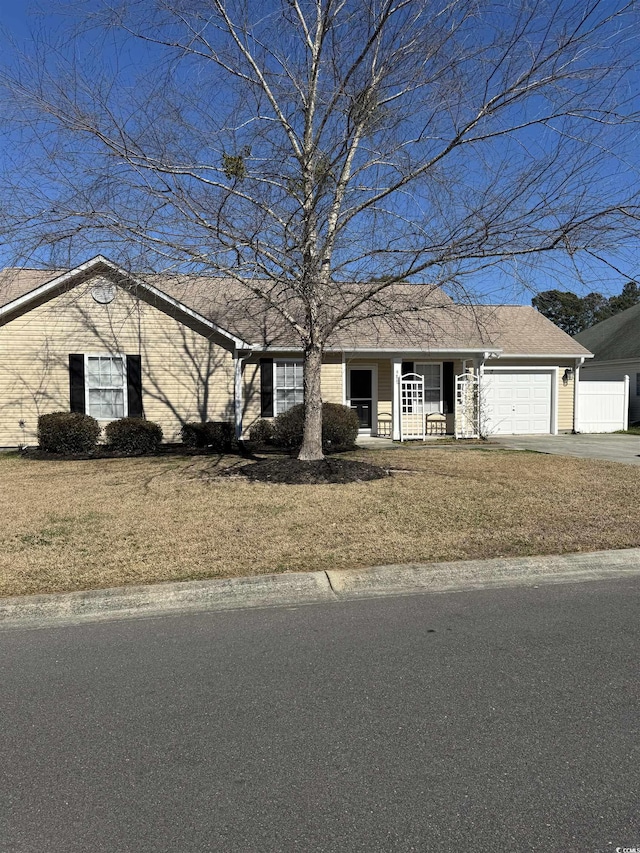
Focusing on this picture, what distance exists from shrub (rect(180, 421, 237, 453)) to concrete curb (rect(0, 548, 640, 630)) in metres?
10.4

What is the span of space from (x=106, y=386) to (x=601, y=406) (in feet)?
54.0

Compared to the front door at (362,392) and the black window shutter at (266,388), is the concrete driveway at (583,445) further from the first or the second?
the black window shutter at (266,388)

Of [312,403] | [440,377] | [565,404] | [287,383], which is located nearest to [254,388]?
[287,383]

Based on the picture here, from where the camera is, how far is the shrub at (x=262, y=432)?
16.1 meters

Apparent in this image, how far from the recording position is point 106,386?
53.0 feet

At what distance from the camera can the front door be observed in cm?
1842

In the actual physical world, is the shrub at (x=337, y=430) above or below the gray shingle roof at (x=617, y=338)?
below

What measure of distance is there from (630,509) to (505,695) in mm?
5457

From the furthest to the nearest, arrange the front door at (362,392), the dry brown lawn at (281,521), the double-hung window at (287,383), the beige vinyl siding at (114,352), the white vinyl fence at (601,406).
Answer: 1. the white vinyl fence at (601,406)
2. the front door at (362,392)
3. the double-hung window at (287,383)
4. the beige vinyl siding at (114,352)
5. the dry brown lawn at (281,521)

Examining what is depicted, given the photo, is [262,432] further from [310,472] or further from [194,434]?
[310,472]

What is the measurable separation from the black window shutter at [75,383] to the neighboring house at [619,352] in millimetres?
22944

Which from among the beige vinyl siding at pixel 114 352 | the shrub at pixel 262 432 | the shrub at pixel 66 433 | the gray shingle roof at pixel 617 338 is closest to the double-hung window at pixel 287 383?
the shrub at pixel 262 432

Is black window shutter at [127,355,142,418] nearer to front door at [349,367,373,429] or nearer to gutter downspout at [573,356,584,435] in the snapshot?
front door at [349,367,373,429]

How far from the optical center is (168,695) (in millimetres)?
3459
